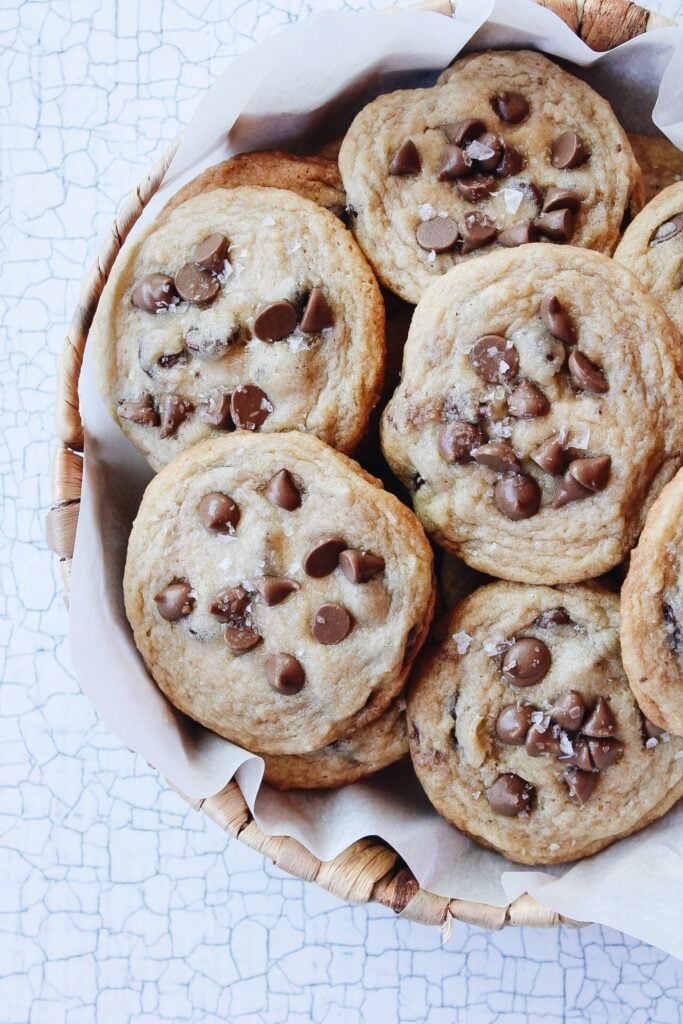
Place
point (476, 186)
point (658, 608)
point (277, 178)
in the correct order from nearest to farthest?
point (658, 608)
point (476, 186)
point (277, 178)

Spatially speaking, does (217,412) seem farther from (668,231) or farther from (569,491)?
(668,231)

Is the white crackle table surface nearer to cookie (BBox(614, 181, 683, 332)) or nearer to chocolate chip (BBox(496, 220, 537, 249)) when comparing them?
cookie (BBox(614, 181, 683, 332))

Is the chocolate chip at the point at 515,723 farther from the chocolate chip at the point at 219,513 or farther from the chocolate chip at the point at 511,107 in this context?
the chocolate chip at the point at 511,107

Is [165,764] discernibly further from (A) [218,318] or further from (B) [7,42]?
(B) [7,42]

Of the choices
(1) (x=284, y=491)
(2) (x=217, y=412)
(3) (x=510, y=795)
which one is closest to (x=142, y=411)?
(2) (x=217, y=412)

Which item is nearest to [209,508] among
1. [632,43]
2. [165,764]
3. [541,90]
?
[165,764]

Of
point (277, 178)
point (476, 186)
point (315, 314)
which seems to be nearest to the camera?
point (315, 314)

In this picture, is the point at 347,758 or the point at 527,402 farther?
the point at 347,758

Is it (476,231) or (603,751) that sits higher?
(476,231)
